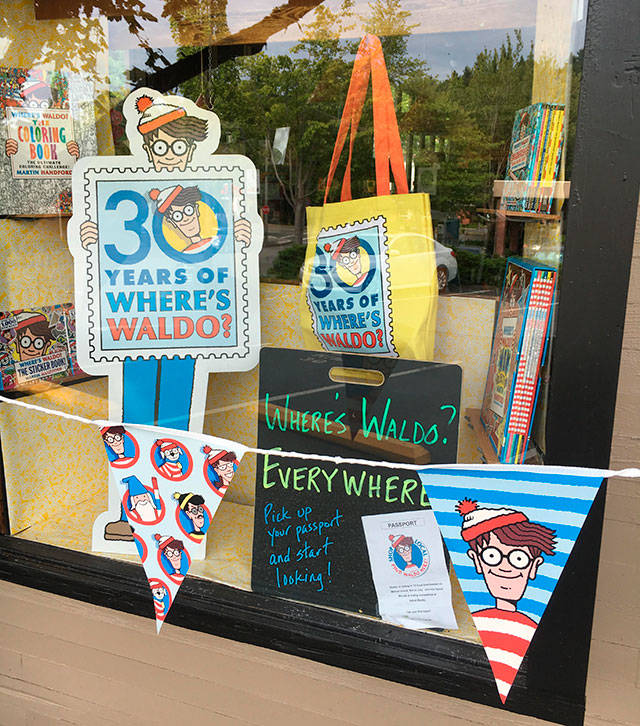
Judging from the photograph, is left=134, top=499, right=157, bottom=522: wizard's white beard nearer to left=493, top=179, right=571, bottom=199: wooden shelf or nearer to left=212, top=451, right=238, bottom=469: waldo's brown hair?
left=212, top=451, right=238, bottom=469: waldo's brown hair

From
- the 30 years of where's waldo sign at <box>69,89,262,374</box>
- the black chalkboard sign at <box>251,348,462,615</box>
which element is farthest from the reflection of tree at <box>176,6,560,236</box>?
the black chalkboard sign at <box>251,348,462,615</box>

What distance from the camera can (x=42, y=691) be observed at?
1.99 meters

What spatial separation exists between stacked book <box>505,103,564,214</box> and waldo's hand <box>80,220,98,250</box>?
3.38 ft

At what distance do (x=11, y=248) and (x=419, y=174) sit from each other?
117cm

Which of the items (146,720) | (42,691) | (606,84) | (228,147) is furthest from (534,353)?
(42,691)

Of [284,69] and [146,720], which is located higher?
[284,69]

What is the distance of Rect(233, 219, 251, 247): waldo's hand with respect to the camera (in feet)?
5.62

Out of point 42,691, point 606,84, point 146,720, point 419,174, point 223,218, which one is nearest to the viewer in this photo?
point 606,84

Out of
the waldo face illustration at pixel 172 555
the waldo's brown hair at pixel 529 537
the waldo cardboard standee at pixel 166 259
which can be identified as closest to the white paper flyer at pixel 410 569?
the waldo's brown hair at pixel 529 537

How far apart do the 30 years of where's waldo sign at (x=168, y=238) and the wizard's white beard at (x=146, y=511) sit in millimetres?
392

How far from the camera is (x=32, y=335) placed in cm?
194

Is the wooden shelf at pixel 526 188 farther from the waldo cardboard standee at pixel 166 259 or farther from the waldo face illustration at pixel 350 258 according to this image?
the waldo cardboard standee at pixel 166 259

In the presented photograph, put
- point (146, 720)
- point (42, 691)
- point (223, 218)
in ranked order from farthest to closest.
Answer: point (42, 691), point (146, 720), point (223, 218)

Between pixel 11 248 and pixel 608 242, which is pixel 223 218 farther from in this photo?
pixel 608 242
